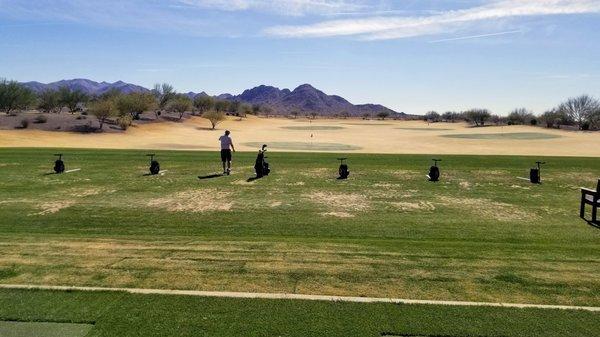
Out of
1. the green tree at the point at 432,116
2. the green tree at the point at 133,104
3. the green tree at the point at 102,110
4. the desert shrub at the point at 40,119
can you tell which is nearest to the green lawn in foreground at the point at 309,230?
the green tree at the point at 102,110

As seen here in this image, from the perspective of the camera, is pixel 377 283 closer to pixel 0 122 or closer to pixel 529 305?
pixel 529 305

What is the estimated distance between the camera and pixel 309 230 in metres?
12.6

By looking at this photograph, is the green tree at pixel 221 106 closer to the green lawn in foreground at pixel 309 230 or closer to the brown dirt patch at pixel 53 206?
the green lawn in foreground at pixel 309 230

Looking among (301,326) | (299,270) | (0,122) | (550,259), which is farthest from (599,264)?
(0,122)

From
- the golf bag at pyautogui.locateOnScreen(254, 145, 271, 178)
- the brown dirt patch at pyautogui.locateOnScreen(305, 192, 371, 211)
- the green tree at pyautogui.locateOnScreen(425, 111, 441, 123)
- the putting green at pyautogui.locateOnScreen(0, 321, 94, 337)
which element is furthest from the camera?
the green tree at pyautogui.locateOnScreen(425, 111, 441, 123)

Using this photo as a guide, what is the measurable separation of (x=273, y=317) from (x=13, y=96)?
82.1 m

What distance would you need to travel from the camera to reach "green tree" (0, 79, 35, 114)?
245 feet

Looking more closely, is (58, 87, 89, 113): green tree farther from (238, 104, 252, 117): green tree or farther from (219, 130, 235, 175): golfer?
(219, 130, 235, 175): golfer

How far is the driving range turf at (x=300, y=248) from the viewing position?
21.3 ft

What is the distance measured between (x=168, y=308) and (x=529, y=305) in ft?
16.1

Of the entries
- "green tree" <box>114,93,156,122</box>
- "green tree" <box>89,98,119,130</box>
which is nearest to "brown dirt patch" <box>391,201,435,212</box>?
"green tree" <box>89,98,119,130</box>

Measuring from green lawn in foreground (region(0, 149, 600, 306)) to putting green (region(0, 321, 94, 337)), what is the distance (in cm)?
148

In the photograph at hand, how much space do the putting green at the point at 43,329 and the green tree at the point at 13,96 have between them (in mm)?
78921

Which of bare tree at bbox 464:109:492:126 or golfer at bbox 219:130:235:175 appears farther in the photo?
bare tree at bbox 464:109:492:126
